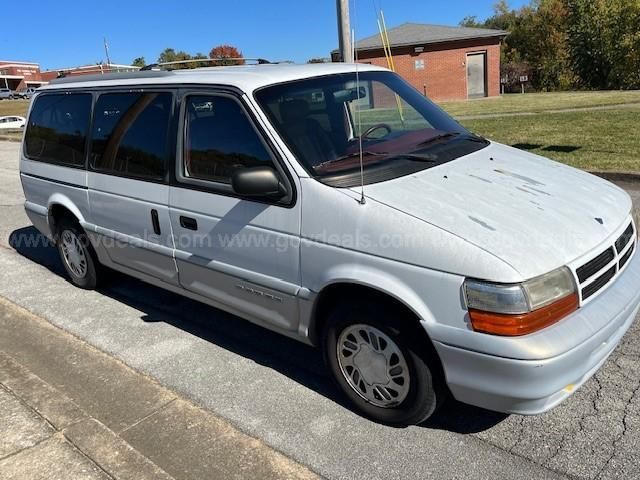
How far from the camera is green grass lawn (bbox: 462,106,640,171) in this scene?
863 cm

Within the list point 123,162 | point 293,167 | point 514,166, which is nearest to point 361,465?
point 293,167

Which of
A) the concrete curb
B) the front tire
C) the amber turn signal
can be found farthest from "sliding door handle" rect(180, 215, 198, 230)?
the concrete curb

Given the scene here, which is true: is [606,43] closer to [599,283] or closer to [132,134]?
[132,134]

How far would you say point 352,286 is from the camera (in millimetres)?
2938

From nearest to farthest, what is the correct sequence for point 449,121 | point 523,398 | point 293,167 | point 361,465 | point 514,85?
1. point 523,398
2. point 361,465
3. point 293,167
4. point 449,121
5. point 514,85

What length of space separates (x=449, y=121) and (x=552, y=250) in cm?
182

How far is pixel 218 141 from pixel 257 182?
0.67 meters

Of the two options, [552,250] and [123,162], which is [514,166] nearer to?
[552,250]

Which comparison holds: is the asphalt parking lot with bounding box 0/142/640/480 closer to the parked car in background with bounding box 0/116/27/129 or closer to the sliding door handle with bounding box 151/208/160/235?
the sliding door handle with bounding box 151/208/160/235

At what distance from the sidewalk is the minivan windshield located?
1.50 metres

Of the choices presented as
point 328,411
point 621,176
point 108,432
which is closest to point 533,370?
point 328,411

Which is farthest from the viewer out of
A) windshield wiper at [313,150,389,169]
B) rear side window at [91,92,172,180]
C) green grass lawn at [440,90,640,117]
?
green grass lawn at [440,90,640,117]

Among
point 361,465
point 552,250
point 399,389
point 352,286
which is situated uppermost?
point 552,250

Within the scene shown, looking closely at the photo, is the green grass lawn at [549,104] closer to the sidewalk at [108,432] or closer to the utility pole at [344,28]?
the utility pole at [344,28]
